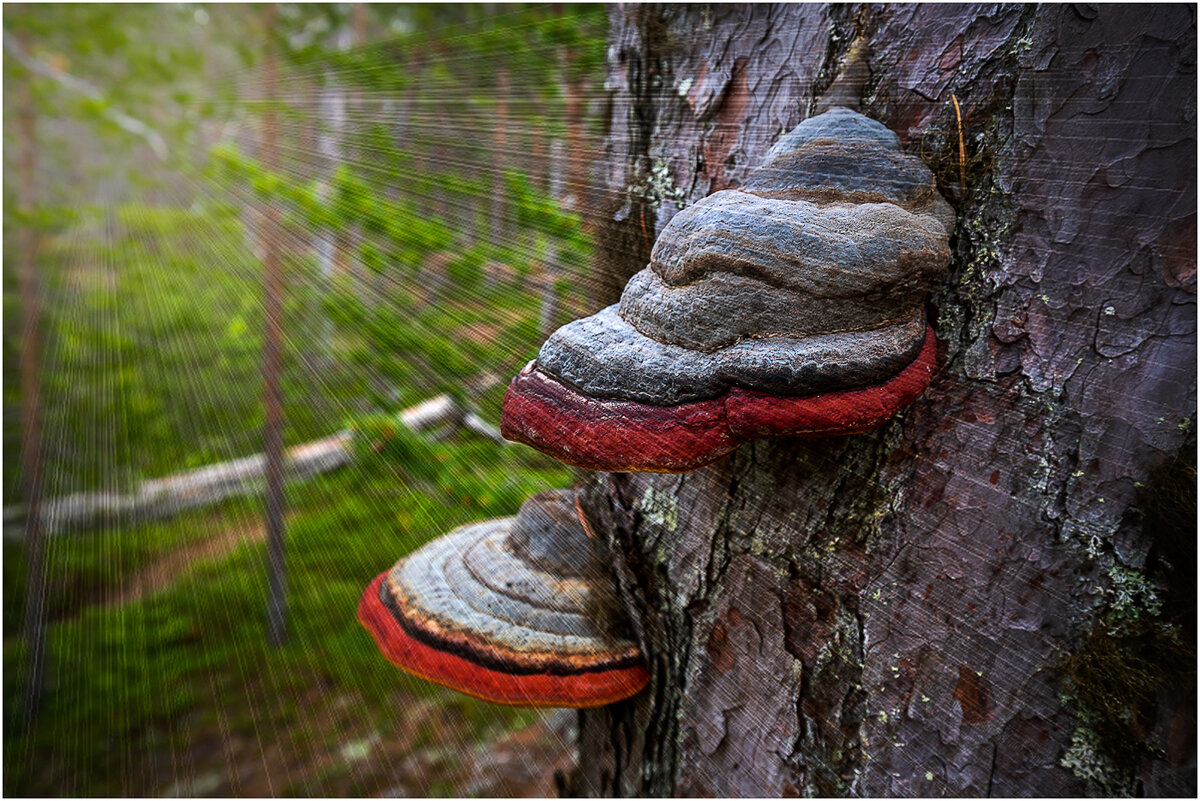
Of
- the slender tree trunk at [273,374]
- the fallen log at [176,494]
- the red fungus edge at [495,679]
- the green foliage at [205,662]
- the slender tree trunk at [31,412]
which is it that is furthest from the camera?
the fallen log at [176,494]

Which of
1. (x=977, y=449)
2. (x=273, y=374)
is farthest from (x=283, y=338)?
(x=977, y=449)

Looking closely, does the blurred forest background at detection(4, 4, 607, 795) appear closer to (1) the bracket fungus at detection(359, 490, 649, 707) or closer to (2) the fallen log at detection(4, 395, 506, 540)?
(2) the fallen log at detection(4, 395, 506, 540)

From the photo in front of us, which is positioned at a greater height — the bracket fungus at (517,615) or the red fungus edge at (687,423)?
the red fungus edge at (687,423)

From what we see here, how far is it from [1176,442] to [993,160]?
1.32 feet

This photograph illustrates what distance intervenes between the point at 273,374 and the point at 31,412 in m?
2.91

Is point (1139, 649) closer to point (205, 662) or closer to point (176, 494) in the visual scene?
point (205, 662)

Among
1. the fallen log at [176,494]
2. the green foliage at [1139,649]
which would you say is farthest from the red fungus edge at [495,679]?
the fallen log at [176,494]

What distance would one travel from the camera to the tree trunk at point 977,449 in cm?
73

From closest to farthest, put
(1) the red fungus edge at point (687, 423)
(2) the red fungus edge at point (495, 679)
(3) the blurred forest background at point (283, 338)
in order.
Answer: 1. (1) the red fungus edge at point (687, 423)
2. (2) the red fungus edge at point (495, 679)
3. (3) the blurred forest background at point (283, 338)

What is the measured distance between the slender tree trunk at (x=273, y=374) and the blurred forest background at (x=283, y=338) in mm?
33

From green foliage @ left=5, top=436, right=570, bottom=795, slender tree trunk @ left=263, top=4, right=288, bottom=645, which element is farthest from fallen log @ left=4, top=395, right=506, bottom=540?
slender tree trunk @ left=263, top=4, right=288, bottom=645

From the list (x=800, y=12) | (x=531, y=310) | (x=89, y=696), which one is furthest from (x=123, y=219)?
(x=800, y=12)

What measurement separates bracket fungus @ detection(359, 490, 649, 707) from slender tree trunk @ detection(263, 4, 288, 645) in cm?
242

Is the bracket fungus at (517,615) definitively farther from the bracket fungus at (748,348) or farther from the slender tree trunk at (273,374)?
the slender tree trunk at (273,374)
